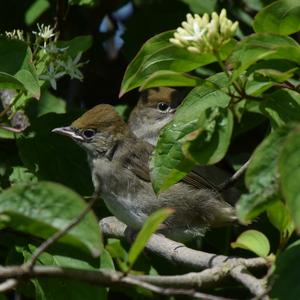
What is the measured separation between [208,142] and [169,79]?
261 millimetres

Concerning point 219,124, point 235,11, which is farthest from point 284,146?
point 235,11

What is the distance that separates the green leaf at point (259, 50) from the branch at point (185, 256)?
2.54 ft

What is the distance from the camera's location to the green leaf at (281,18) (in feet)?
10.4

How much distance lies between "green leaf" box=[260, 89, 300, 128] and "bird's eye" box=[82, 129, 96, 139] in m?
2.46

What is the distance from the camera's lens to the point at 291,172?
2.50 metres

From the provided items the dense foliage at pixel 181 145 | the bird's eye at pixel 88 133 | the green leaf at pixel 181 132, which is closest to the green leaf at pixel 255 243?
the dense foliage at pixel 181 145

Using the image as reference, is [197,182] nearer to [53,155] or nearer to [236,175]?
[53,155]

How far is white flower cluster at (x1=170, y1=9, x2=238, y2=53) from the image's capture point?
287 centimetres

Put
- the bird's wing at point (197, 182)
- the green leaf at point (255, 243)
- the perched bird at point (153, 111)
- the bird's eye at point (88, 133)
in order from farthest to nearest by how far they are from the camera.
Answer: the perched bird at point (153, 111) < the bird's wing at point (197, 182) < the bird's eye at point (88, 133) < the green leaf at point (255, 243)

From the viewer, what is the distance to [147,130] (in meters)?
7.14

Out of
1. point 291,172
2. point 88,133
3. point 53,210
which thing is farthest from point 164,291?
point 88,133

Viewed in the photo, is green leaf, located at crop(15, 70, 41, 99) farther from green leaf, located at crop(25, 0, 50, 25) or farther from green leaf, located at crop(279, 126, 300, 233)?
green leaf, located at crop(25, 0, 50, 25)

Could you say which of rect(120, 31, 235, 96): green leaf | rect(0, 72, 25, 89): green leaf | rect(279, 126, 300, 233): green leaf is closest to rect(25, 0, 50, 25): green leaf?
rect(0, 72, 25, 89): green leaf

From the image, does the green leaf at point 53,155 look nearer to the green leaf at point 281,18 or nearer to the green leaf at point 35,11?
the green leaf at point 35,11
